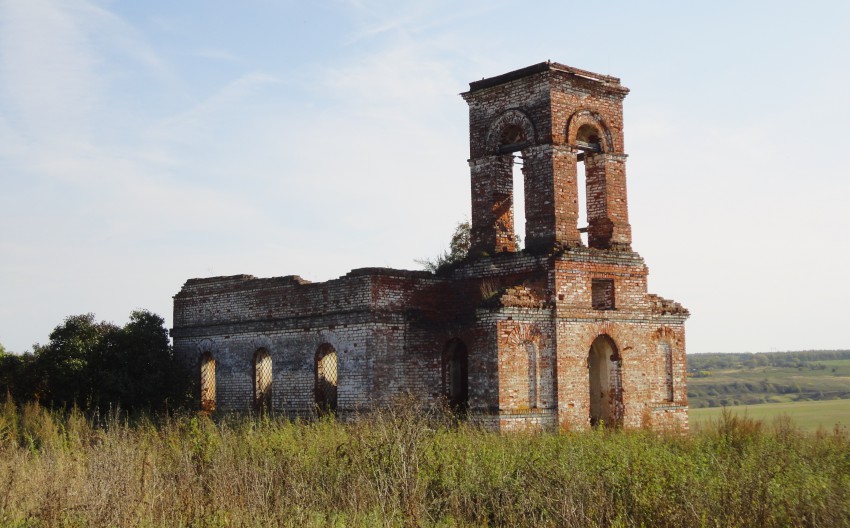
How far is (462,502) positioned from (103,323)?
13.7m

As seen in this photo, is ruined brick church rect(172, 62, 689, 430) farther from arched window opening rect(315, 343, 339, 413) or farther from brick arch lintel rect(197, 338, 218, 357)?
brick arch lintel rect(197, 338, 218, 357)

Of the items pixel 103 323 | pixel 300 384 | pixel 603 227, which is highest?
pixel 603 227

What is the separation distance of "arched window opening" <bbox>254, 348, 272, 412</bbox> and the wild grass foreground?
21.4 feet

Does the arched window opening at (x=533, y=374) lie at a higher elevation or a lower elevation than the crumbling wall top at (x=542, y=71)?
lower

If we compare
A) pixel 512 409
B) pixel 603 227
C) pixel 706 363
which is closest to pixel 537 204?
pixel 603 227

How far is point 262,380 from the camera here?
21328mm

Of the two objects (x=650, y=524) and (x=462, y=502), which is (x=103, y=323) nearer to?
(x=462, y=502)

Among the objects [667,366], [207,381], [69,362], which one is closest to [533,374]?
[667,366]

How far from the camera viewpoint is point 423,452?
1186 centimetres

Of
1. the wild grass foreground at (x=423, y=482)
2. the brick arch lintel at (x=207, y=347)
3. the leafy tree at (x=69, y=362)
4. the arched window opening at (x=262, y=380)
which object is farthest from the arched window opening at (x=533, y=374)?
the leafy tree at (x=69, y=362)

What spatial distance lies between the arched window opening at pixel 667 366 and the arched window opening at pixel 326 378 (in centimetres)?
668

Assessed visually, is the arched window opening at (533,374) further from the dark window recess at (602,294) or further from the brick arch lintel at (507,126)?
the brick arch lintel at (507,126)

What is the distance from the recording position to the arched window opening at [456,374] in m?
18.5

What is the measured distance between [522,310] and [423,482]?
660cm
